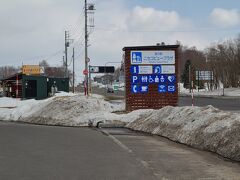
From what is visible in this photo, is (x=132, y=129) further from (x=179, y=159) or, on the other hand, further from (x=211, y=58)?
(x=211, y=58)

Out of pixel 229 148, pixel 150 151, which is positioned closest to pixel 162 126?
pixel 150 151

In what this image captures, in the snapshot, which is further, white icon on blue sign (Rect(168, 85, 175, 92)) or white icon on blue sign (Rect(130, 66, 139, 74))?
white icon on blue sign (Rect(168, 85, 175, 92))

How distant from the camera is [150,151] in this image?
14.2 m

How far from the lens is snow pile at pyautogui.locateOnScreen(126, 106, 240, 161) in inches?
519

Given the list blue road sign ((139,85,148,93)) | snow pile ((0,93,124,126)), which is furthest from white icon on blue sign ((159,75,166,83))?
snow pile ((0,93,124,126))

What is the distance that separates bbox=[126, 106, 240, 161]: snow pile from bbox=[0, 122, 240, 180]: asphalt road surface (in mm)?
345

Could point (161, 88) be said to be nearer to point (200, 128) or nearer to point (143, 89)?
point (143, 89)

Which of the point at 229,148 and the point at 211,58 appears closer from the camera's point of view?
the point at 229,148

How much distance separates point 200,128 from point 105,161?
4697 mm

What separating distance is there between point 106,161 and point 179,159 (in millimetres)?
1840

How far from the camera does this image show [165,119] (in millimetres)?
19969

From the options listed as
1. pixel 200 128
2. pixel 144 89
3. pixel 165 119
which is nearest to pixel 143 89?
pixel 144 89

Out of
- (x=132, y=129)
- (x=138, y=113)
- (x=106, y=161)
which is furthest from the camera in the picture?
(x=138, y=113)

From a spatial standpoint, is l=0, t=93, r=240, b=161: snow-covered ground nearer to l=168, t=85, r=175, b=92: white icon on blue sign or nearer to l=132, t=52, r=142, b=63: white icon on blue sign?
l=132, t=52, r=142, b=63: white icon on blue sign
